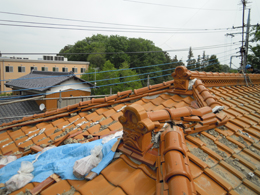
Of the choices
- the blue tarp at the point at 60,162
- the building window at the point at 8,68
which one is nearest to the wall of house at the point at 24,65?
the building window at the point at 8,68

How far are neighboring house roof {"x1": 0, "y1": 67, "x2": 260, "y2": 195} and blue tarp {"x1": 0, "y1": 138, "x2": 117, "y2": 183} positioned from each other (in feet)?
0.43

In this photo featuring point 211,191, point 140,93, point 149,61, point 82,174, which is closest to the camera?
point 211,191

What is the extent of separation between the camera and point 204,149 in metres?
2.98

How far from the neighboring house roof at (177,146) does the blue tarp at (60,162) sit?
0.13 meters

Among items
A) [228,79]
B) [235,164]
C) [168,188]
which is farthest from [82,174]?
[228,79]

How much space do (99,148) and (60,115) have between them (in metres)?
4.05

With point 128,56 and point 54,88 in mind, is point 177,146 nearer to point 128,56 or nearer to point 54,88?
point 54,88

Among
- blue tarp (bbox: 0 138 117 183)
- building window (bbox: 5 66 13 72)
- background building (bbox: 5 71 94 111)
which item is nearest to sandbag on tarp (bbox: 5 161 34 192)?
blue tarp (bbox: 0 138 117 183)

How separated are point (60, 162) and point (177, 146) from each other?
2.14 m

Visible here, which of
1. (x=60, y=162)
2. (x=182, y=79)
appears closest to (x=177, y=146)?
(x=60, y=162)

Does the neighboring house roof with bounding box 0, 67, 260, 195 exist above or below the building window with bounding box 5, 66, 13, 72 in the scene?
below

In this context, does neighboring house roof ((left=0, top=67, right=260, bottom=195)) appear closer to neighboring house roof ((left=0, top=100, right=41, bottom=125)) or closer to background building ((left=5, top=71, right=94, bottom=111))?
neighboring house roof ((left=0, top=100, right=41, bottom=125))

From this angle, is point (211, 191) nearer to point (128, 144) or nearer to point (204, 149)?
point (204, 149)

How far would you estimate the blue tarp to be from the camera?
8.99 feet
